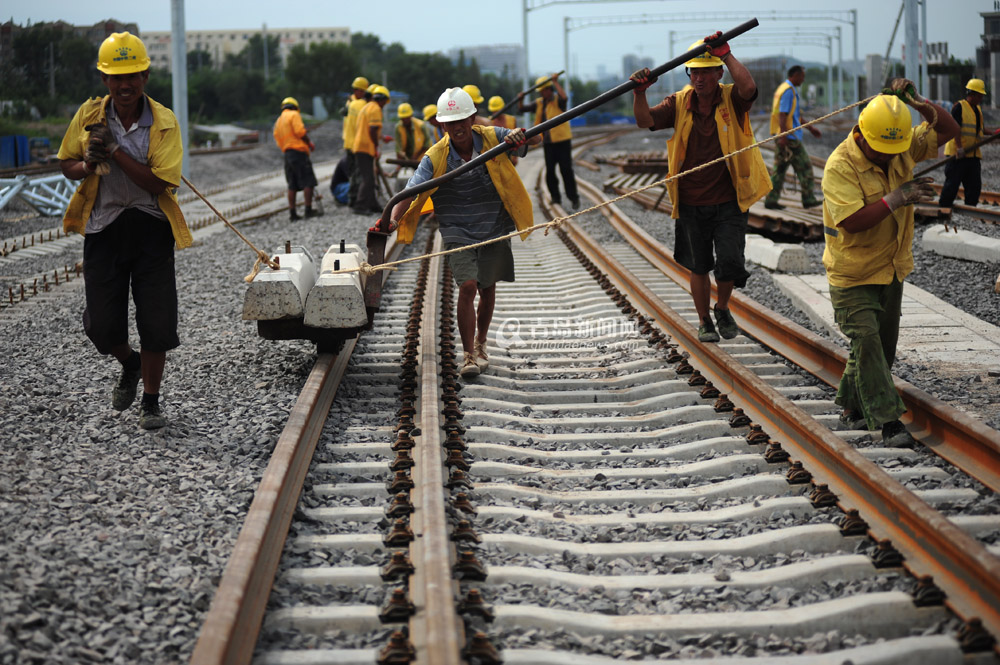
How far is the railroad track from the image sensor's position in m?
3.37

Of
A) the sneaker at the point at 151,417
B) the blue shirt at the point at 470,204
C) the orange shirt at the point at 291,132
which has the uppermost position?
Result: the orange shirt at the point at 291,132

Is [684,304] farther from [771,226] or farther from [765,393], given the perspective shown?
[771,226]

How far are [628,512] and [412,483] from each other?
965mm

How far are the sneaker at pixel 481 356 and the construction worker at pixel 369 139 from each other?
8.90m

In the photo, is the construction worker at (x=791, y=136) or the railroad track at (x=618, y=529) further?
the construction worker at (x=791, y=136)

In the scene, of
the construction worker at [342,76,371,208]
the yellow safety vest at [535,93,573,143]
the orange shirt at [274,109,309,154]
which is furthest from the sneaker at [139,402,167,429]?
the construction worker at [342,76,371,208]

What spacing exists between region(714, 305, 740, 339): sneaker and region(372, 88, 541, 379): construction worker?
148cm

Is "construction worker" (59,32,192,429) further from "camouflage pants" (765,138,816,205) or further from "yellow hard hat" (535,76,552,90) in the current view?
"camouflage pants" (765,138,816,205)

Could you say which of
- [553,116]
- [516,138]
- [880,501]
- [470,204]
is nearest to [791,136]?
[553,116]

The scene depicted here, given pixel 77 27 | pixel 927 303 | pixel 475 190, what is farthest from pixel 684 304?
pixel 77 27

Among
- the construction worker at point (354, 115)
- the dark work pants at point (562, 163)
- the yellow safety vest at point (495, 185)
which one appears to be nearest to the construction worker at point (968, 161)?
the dark work pants at point (562, 163)

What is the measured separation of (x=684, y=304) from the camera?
28.9ft

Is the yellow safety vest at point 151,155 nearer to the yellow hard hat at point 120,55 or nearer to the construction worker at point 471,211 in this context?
the yellow hard hat at point 120,55

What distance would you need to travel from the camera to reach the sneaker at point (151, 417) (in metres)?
5.46
